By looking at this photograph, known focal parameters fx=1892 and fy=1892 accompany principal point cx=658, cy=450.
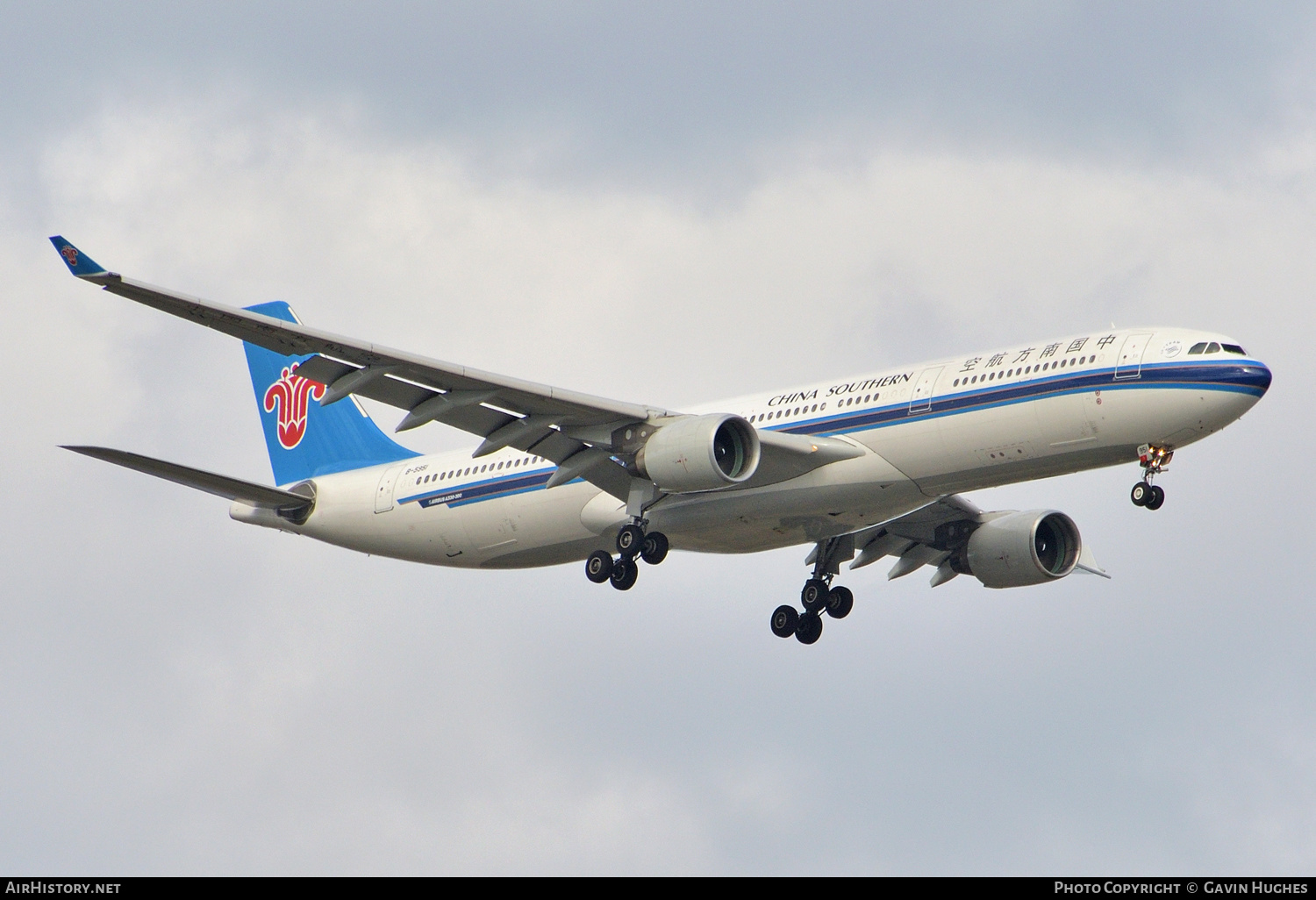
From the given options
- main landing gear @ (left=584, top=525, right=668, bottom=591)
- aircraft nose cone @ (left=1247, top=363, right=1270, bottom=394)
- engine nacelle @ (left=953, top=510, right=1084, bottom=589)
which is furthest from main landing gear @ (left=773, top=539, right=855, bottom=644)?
aircraft nose cone @ (left=1247, top=363, right=1270, bottom=394)

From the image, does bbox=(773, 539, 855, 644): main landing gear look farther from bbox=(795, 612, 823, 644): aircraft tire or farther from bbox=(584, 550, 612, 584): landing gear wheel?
bbox=(584, 550, 612, 584): landing gear wheel

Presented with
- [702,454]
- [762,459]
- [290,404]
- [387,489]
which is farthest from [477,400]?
[290,404]

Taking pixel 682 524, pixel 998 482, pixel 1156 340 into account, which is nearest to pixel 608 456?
pixel 682 524

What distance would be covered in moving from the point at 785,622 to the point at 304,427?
14535mm

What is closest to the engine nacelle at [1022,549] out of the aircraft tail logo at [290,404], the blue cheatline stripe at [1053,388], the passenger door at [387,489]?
the blue cheatline stripe at [1053,388]

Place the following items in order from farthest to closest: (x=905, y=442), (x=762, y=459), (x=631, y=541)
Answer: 1. (x=631, y=541)
2. (x=762, y=459)
3. (x=905, y=442)

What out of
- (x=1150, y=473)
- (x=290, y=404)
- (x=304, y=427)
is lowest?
(x=1150, y=473)

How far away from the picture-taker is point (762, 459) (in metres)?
40.0

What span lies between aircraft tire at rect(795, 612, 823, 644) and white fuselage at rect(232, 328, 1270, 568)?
4.33 m

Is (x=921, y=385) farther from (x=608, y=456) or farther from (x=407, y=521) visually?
(x=407, y=521)

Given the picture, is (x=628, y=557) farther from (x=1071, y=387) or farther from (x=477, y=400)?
(x=1071, y=387)

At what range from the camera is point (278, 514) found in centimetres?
Answer: 4847

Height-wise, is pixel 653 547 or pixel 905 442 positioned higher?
pixel 905 442

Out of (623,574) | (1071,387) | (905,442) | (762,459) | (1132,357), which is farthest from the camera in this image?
(623,574)
